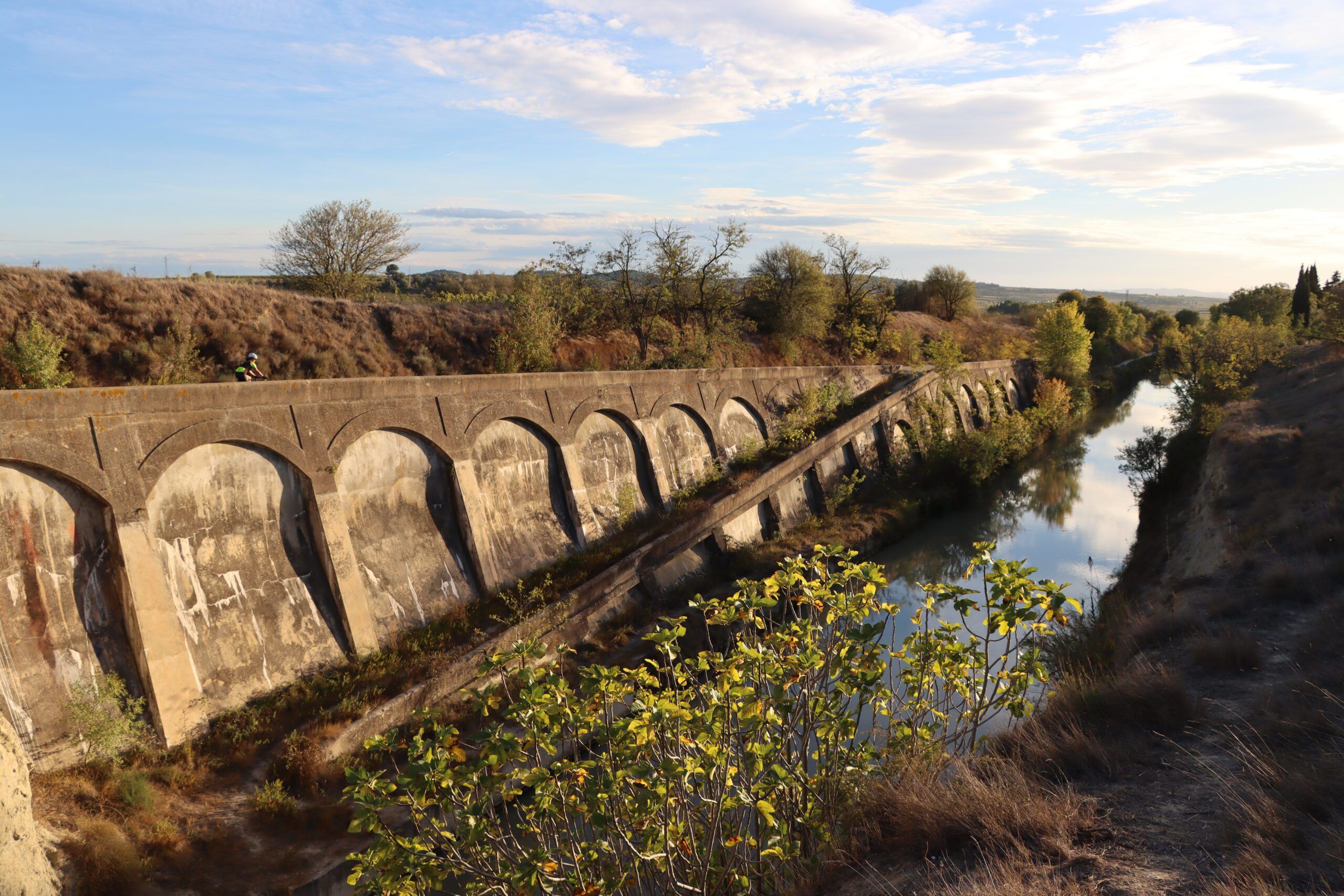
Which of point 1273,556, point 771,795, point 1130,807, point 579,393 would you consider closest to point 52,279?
point 579,393

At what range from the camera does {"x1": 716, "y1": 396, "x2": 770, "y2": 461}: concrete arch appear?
2375 centimetres

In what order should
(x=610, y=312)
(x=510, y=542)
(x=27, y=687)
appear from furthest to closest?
(x=610, y=312), (x=510, y=542), (x=27, y=687)

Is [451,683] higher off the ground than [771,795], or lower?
lower

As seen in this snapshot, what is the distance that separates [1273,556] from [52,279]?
25.5 meters

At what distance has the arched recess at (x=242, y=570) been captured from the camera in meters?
10.6

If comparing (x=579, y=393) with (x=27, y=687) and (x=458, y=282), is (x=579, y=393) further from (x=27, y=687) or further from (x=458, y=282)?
(x=458, y=282)

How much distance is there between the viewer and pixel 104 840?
304 inches

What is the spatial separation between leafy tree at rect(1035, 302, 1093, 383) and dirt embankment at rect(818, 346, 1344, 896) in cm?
3848

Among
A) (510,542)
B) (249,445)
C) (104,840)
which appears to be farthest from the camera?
(510,542)

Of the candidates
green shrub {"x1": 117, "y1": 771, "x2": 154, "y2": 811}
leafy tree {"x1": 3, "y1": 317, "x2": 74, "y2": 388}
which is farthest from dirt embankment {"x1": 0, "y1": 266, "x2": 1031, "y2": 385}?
green shrub {"x1": 117, "y1": 771, "x2": 154, "y2": 811}

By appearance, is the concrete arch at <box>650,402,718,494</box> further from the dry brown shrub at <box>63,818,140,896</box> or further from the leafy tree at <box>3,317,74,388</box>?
the dry brown shrub at <box>63,818,140,896</box>

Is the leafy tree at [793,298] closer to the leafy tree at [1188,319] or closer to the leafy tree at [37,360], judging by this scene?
the leafy tree at [37,360]

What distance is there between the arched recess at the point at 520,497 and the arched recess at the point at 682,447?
4116 millimetres

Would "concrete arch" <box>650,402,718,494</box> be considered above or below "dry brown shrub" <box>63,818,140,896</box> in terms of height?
above
